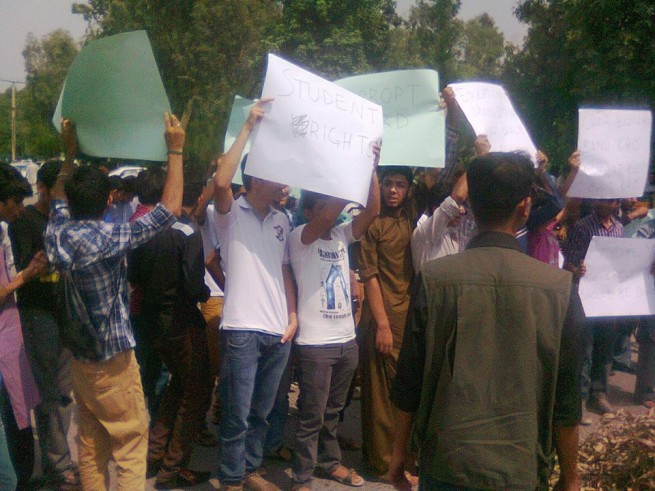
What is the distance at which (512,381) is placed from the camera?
6.90 feet

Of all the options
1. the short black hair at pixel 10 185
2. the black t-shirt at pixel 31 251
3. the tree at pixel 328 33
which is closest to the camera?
the short black hair at pixel 10 185

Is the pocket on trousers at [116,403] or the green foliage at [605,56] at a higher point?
the green foliage at [605,56]

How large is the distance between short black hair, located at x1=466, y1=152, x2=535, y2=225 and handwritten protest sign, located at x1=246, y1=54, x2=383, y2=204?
1289mm

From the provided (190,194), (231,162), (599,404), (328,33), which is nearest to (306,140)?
(231,162)

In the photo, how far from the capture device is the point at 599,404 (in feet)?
18.9

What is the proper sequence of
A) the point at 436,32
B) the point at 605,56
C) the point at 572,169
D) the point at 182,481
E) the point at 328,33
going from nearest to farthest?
the point at 182,481
the point at 572,169
the point at 605,56
the point at 328,33
the point at 436,32

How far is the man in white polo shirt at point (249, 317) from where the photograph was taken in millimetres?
3699

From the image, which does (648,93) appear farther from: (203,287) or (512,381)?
(512,381)

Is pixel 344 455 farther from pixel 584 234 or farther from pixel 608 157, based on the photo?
pixel 608 157

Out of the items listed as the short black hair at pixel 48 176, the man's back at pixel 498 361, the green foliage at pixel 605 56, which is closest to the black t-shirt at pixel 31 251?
the short black hair at pixel 48 176

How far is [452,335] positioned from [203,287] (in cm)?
235

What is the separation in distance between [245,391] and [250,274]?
2.08 feet

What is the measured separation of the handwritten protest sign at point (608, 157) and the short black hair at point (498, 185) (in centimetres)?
248

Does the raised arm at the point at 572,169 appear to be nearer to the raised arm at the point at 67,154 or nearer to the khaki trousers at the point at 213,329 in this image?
the khaki trousers at the point at 213,329
